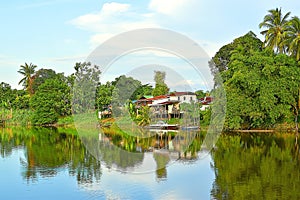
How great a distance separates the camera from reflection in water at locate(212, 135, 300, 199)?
1091 cm

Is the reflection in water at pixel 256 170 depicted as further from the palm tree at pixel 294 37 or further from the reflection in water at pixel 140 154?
the palm tree at pixel 294 37

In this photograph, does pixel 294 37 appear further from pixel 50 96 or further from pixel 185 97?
pixel 50 96

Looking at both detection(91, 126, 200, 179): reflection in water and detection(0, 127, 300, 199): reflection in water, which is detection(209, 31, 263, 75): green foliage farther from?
detection(0, 127, 300, 199): reflection in water

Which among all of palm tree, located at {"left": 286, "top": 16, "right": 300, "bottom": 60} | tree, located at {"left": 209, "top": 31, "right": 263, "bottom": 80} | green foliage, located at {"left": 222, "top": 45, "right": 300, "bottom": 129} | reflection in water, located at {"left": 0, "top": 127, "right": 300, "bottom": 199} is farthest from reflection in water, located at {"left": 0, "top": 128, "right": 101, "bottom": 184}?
palm tree, located at {"left": 286, "top": 16, "right": 300, "bottom": 60}

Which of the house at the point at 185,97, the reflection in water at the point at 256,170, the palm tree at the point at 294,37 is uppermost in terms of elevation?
the palm tree at the point at 294,37

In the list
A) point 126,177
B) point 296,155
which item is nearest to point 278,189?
point 126,177

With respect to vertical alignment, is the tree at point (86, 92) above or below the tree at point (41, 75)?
below

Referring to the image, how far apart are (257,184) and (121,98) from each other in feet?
49.2

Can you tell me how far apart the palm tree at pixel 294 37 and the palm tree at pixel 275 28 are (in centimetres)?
64

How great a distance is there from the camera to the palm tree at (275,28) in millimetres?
30172

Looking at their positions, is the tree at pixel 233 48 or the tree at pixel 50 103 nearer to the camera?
the tree at pixel 233 48

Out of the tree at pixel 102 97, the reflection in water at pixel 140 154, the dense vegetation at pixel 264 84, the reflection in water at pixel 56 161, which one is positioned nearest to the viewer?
the reflection in water at pixel 56 161

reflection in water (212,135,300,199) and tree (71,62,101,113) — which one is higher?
tree (71,62,101,113)

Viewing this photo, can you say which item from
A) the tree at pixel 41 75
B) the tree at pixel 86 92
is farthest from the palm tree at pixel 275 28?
the tree at pixel 41 75
